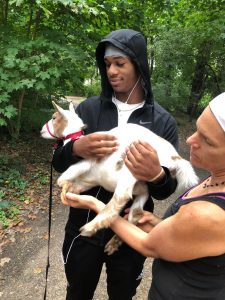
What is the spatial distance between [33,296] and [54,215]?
193 cm

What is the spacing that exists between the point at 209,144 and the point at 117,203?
2.54 feet

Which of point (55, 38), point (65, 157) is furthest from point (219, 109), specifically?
point (55, 38)

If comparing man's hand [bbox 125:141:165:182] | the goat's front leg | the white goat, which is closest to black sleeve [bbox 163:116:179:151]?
the white goat

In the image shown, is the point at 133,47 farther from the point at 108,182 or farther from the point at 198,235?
the point at 198,235

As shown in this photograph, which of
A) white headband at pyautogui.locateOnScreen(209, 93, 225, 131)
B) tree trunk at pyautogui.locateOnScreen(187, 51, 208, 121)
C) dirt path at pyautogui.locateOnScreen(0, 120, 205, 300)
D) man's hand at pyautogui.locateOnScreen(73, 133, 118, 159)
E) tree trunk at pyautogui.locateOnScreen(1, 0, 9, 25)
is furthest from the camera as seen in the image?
tree trunk at pyautogui.locateOnScreen(187, 51, 208, 121)

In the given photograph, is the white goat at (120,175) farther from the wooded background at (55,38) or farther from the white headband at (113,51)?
the wooded background at (55,38)

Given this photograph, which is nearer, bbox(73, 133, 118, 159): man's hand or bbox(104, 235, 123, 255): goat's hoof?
bbox(73, 133, 118, 159): man's hand

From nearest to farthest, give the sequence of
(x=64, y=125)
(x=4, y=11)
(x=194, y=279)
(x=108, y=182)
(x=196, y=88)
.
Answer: (x=194, y=279), (x=108, y=182), (x=64, y=125), (x=4, y=11), (x=196, y=88)

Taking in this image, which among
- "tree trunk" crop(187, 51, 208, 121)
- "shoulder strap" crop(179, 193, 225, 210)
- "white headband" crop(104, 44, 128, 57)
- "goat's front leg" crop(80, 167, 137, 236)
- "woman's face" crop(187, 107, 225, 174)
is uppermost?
"white headband" crop(104, 44, 128, 57)

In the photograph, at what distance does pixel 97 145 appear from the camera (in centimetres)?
199

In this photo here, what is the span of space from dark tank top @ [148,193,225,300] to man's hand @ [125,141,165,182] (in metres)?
0.32

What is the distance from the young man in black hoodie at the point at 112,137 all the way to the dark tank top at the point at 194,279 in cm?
55

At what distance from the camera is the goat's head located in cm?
233

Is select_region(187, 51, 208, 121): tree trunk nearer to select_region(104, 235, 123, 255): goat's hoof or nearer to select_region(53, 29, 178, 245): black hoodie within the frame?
select_region(53, 29, 178, 245): black hoodie
